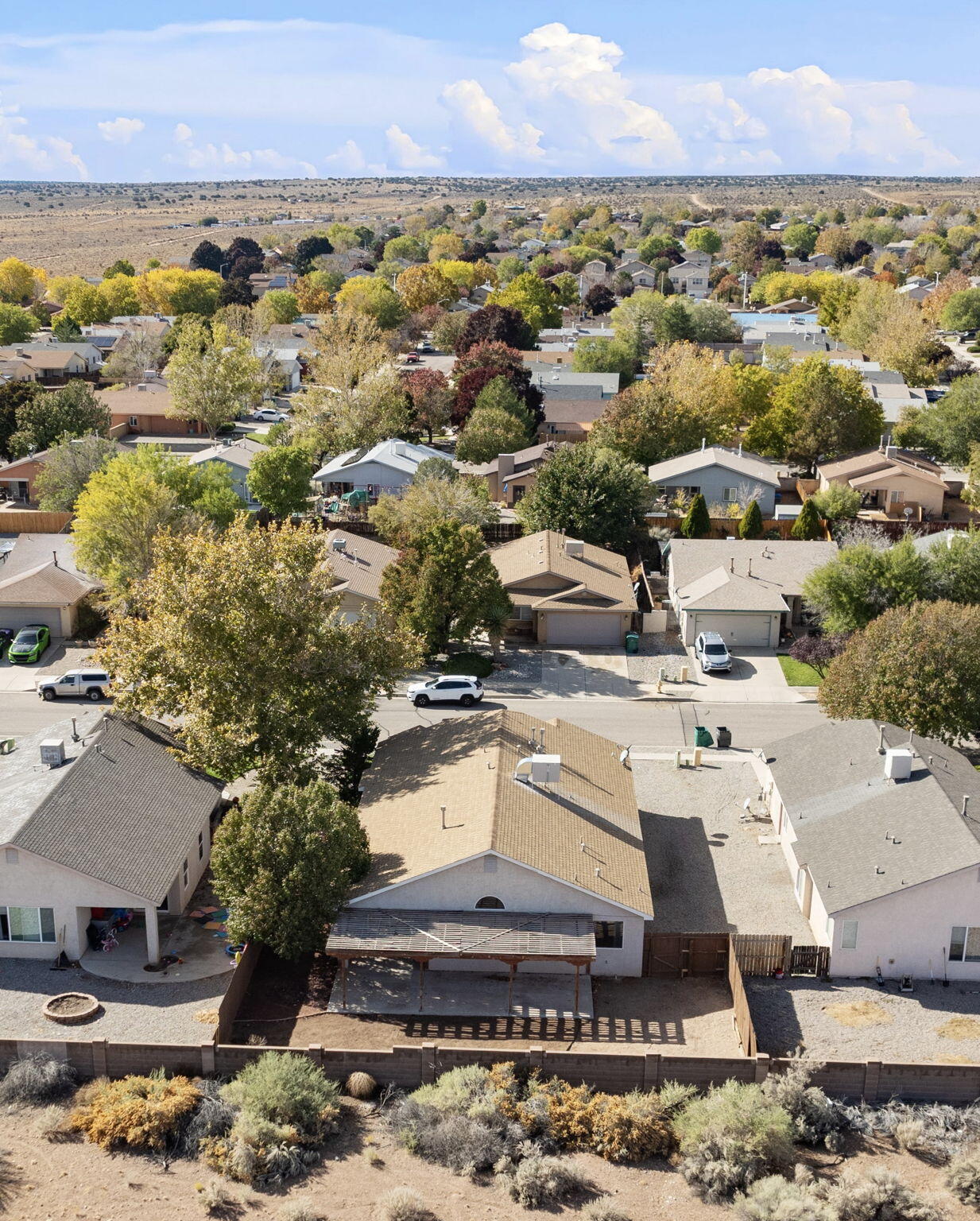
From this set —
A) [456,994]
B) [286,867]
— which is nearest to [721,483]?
[456,994]

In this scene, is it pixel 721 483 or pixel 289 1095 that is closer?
pixel 289 1095

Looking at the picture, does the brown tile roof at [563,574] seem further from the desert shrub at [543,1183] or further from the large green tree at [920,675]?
the desert shrub at [543,1183]

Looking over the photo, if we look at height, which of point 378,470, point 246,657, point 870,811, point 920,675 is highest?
point 246,657

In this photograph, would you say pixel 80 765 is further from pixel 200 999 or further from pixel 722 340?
pixel 722 340

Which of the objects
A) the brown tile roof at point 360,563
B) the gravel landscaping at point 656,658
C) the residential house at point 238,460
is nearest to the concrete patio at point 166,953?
Result: the brown tile roof at point 360,563

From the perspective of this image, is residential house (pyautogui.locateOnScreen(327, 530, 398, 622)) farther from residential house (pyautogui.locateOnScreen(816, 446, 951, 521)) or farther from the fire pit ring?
residential house (pyautogui.locateOnScreen(816, 446, 951, 521))

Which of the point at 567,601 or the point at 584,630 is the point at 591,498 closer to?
the point at 567,601

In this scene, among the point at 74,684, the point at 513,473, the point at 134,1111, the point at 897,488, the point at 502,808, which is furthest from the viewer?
the point at 513,473
